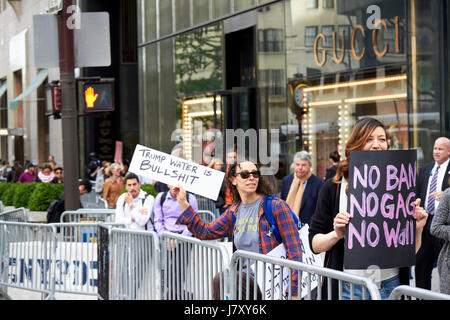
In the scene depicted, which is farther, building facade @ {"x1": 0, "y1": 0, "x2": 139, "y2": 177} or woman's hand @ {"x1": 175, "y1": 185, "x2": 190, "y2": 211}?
building facade @ {"x1": 0, "y1": 0, "x2": 139, "y2": 177}

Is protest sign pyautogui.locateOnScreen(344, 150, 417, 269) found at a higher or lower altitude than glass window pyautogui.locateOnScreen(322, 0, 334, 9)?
lower

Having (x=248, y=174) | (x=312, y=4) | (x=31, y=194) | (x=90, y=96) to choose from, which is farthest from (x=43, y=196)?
(x=248, y=174)

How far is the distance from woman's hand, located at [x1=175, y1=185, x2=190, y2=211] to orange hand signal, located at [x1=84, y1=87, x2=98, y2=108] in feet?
16.6

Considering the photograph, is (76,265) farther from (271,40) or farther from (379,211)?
(271,40)

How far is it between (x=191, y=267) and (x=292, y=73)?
487 inches

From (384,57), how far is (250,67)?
6586 mm

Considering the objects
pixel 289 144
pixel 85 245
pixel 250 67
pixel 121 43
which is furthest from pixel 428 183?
pixel 121 43

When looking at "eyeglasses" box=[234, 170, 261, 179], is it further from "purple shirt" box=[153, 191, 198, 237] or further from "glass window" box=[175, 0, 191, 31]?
"glass window" box=[175, 0, 191, 31]

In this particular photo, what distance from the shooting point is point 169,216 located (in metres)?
9.28

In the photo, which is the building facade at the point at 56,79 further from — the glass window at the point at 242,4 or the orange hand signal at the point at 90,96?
the orange hand signal at the point at 90,96

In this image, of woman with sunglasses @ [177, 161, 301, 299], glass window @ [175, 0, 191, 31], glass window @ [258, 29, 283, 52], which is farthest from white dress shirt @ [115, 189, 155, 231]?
glass window @ [175, 0, 191, 31]

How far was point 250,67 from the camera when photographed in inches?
845

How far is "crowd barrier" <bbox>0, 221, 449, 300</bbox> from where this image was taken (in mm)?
4738
